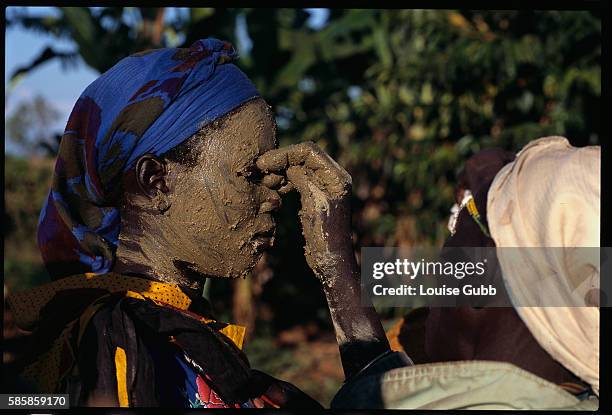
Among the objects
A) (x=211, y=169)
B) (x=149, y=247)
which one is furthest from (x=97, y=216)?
(x=211, y=169)

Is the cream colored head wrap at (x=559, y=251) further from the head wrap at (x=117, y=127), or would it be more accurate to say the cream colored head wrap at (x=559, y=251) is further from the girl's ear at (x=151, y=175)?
the girl's ear at (x=151, y=175)

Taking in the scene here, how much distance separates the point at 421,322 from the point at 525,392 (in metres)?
0.82

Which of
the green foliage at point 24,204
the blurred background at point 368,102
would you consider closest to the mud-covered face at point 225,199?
the blurred background at point 368,102

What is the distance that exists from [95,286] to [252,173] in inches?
15.1

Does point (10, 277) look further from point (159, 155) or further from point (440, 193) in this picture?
point (159, 155)

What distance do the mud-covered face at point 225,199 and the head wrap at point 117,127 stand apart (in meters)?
0.05

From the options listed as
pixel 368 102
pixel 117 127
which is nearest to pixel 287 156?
pixel 117 127

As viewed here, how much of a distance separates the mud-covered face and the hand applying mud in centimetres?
5

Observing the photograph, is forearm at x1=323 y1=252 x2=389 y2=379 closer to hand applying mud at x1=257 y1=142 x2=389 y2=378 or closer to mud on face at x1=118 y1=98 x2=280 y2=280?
hand applying mud at x1=257 y1=142 x2=389 y2=378

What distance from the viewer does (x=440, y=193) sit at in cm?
608

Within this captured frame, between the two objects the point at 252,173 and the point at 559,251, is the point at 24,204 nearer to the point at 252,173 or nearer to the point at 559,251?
the point at 252,173

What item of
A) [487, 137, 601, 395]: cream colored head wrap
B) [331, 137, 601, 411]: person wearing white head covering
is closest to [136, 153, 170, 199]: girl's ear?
[331, 137, 601, 411]: person wearing white head covering

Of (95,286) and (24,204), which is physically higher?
(95,286)

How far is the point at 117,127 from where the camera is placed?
5.39 ft
